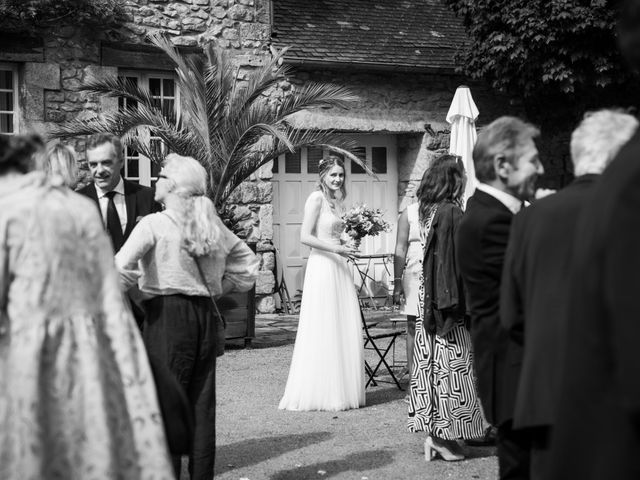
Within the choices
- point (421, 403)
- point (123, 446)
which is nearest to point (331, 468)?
point (421, 403)

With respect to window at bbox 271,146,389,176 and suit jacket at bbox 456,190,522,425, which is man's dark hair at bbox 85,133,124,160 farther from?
window at bbox 271,146,389,176

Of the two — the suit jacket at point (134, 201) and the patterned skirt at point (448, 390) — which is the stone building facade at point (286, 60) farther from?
the patterned skirt at point (448, 390)

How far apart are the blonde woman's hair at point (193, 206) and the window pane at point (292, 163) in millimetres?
10710

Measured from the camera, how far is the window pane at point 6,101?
1364 cm

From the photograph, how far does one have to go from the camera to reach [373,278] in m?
16.4

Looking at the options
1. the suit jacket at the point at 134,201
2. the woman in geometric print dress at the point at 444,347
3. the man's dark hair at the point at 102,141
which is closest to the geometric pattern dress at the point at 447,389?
the woman in geometric print dress at the point at 444,347

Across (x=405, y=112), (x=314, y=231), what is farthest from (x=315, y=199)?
(x=405, y=112)

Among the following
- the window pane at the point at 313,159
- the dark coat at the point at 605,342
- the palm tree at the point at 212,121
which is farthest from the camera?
the window pane at the point at 313,159

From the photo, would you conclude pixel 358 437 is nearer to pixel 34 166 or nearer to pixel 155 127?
pixel 34 166

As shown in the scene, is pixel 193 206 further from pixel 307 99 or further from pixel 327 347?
pixel 307 99

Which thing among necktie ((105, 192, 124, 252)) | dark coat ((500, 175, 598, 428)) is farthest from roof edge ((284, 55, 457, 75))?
dark coat ((500, 175, 598, 428))

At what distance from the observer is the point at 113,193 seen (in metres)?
5.99

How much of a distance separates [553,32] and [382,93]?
9.26ft

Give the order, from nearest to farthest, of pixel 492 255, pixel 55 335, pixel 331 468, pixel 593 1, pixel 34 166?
pixel 55 335
pixel 34 166
pixel 492 255
pixel 331 468
pixel 593 1
